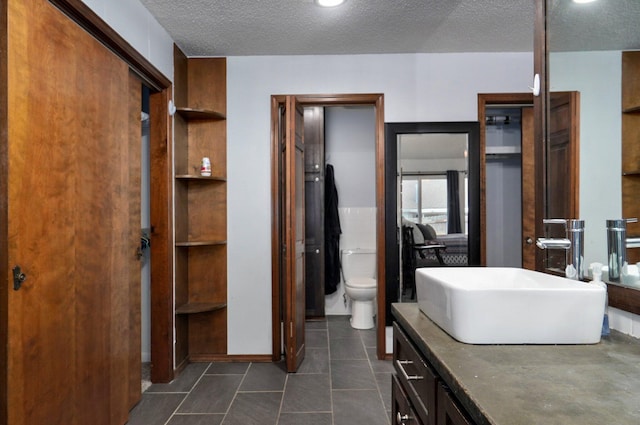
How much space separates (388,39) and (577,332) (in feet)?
7.37

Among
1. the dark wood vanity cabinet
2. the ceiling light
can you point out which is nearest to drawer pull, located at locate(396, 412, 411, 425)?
the dark wood vanity cabinet

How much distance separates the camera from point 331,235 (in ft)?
12.8

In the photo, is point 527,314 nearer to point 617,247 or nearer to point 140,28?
point 617,247

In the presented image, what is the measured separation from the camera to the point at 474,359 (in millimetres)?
833

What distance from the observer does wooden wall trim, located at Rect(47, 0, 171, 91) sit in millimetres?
1512

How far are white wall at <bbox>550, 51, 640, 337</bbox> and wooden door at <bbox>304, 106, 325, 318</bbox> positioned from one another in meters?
2.68

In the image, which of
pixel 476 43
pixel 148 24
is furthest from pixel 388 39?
pixel 148 24

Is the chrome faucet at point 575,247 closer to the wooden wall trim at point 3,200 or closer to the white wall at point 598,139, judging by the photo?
the white wall at point 598,139

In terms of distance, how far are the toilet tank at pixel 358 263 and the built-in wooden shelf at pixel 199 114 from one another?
1.98 m

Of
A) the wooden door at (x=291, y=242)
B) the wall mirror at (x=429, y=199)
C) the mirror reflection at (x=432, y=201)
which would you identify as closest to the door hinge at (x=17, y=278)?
the wooden door at (x=291, y=242)

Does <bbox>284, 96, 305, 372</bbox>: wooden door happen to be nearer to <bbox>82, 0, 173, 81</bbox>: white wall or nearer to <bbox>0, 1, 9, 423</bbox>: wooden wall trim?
<bbox>82, 0, 173, 81</bbox>: white wall

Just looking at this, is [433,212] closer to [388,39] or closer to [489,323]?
[388,39]

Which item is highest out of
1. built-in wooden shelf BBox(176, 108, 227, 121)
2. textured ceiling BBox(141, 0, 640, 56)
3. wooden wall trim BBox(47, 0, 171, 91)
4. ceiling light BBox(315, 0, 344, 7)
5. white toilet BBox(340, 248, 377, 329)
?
textured ceiling BBox(141, 0, 640, 56)

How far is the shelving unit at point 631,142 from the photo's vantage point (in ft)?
3.30
